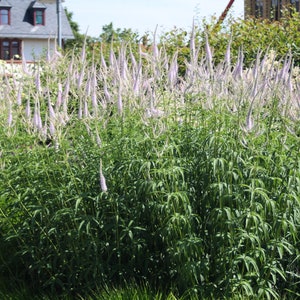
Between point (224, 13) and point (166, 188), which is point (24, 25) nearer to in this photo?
point (224, 13)

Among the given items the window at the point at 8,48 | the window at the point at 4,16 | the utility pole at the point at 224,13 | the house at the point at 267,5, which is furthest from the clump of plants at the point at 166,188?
the window at the point at 4,16

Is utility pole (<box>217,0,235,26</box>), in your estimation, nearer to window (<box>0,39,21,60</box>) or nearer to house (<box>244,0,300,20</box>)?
house (<box>244,0,300,20</box>)

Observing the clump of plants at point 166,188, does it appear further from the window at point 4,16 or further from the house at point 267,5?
the window at point 4,16

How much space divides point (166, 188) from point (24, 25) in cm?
6290

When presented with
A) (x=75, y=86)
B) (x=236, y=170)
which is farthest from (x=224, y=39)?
(x=236, y=170)

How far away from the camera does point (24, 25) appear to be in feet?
217

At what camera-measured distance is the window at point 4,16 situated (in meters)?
65.8

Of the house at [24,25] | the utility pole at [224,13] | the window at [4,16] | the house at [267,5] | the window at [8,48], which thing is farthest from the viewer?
the window at [4,16]

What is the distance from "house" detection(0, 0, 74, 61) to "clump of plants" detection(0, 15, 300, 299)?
58.5m

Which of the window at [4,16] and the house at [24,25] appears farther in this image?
the window at [4,16]

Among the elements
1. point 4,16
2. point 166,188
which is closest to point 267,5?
point 166,188

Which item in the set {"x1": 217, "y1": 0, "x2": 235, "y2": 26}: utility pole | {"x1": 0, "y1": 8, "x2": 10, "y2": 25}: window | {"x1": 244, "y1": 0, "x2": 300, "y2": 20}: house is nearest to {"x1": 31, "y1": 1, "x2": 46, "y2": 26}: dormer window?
{"x1": 0, "y1": 8, "x2": 10, "y2": 25}: window

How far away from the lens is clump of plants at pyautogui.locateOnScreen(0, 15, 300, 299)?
16.6ft

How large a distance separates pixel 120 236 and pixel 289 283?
1.27m
